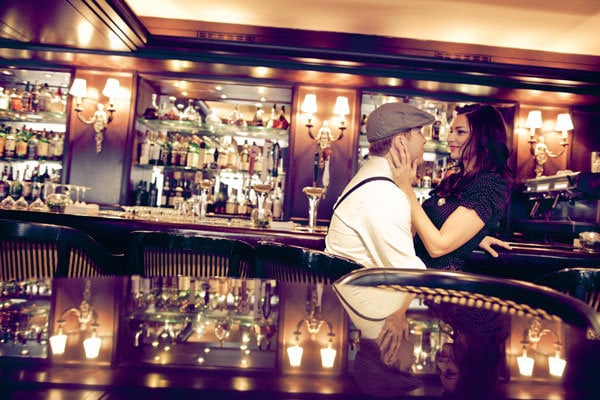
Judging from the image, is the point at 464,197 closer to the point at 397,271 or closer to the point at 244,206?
the point at 397,271

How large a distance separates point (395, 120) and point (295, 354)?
135 cm

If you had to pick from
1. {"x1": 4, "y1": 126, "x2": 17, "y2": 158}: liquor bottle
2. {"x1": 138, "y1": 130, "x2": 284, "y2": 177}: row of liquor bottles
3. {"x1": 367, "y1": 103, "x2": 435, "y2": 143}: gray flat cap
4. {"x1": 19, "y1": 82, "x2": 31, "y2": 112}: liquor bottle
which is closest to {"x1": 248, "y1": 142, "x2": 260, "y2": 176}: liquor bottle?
{"x1": 138, "y1": 130, "x2": 284, "y2": 177}: row of liquor bottles

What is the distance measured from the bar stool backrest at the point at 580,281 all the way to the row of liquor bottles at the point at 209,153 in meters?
3.84

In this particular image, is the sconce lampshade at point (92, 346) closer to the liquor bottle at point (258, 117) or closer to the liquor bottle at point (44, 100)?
the liquor bottle at point (258, 117)

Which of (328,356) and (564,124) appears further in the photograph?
(564,124)

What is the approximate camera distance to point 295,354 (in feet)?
1.78

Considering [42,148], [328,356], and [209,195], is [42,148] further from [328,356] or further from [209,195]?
[328,356]

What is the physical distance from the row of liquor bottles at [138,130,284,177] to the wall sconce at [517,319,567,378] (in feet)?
14.5

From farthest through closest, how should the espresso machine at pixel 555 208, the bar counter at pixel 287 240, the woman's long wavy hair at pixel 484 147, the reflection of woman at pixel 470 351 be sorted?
the espresso machine at pixel 555 208 < the bar counter at pixel 287 240 < the woman's long wavy hair at pixel 484 147 < the reflection of woman at pixel 470 351

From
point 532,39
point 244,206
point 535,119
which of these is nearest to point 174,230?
point 244,206

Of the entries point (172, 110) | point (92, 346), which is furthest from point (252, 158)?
point (92, 346)

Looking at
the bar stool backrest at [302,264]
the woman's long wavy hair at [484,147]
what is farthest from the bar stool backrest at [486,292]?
the woman's long wavy hair at [484,147]

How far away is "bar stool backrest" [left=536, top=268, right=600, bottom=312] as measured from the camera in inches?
54.9

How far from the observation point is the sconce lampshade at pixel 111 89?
Result: 458 centimetres
